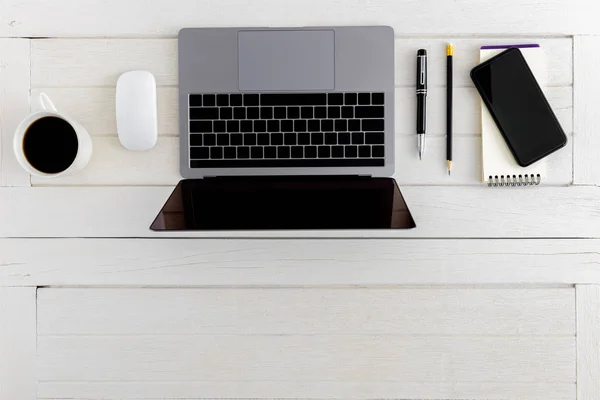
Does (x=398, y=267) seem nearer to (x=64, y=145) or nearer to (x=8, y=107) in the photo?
(x=64, y=145)

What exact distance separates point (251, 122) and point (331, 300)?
1.20 ft

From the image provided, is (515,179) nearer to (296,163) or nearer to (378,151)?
(378,151)

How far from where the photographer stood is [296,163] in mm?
811

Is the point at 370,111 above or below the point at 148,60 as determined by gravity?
below

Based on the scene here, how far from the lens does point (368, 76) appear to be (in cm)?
82

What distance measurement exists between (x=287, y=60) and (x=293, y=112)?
0.10m

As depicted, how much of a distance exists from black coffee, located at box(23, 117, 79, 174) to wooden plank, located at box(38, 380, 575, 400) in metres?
0.42

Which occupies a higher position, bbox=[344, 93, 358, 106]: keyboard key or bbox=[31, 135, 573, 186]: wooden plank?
bbox=[344, 93, 358, 106]: keyboard key

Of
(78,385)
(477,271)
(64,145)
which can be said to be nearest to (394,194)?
(477,271)

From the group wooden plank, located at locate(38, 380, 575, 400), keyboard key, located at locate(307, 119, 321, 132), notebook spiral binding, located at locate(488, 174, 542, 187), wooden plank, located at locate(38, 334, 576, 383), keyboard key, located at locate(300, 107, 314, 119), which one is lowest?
wooden plank, located at locate(38, 380, 575, 400)

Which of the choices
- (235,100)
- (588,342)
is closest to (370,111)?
(235,100)

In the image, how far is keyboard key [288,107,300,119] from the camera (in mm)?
810

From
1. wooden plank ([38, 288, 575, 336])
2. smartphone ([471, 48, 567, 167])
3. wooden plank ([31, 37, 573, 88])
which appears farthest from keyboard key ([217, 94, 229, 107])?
smartphone ([471, 48, 567, 167])

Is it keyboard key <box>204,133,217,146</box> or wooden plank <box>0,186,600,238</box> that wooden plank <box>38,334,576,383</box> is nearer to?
wooden plank <box>0,186,600,238</box>
